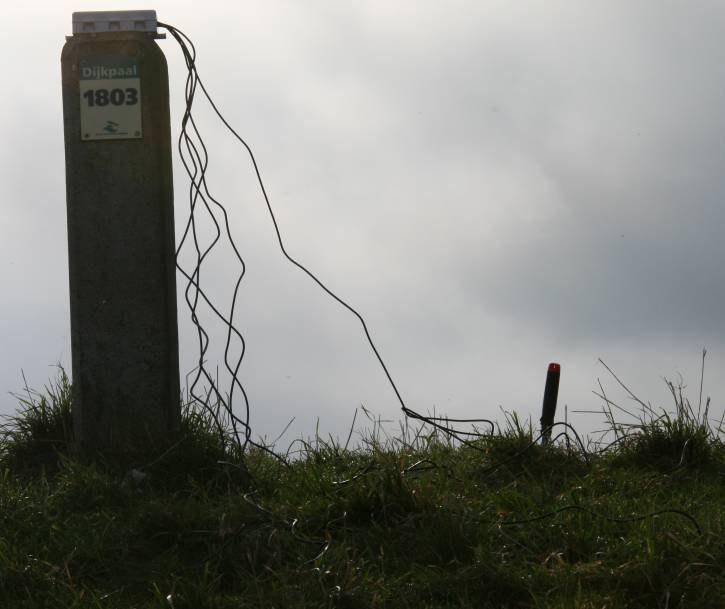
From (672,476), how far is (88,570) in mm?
2798

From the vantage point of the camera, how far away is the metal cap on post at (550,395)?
18.5ft

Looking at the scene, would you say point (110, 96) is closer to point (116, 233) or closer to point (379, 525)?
point (116, 233)

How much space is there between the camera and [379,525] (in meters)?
4.24

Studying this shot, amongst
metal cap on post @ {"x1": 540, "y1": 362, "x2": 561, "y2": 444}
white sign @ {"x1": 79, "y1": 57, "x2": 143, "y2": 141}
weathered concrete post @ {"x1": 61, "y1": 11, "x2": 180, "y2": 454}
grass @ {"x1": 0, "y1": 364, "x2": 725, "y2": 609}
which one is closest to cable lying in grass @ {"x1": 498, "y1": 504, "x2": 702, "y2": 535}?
grass @ {"x1": 0, "y1": 364, "x2": 725, "y2": 609}

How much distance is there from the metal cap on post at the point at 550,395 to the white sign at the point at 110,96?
8.68 ft

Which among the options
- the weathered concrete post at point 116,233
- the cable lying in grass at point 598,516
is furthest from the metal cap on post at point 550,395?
the weathered concrete post at point 116,233

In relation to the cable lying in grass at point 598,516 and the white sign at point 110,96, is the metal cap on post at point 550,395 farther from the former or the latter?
the white sign at point 110,96

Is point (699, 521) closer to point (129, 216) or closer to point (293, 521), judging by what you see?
point (293, 521)

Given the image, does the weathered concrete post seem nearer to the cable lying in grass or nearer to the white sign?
the white sign

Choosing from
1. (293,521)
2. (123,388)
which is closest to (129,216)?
(123,388)

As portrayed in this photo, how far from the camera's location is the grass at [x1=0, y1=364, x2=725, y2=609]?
3.77 meters

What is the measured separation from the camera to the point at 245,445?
5.36 metres

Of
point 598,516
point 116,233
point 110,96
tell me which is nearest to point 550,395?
point 598,516

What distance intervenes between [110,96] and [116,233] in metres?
0.74
